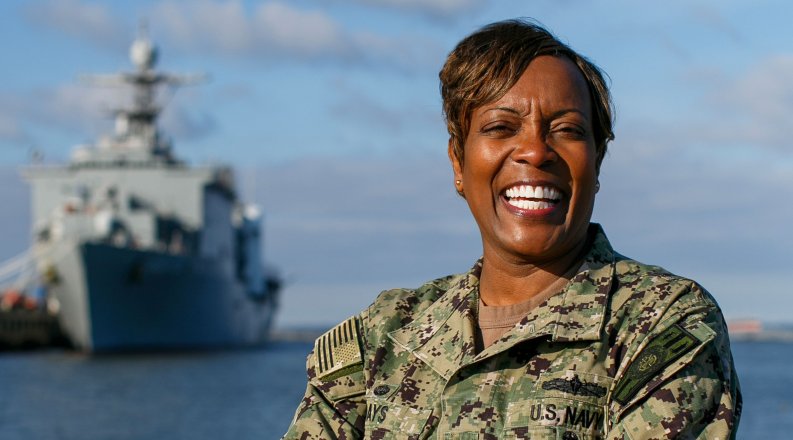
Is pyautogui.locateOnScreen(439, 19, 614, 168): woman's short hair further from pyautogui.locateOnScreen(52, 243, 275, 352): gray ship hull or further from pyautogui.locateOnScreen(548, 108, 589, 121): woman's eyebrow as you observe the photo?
pyautogui.locateOnScreen(52, 243, 275, 352): gray ship hull

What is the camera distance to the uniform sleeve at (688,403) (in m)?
1.59

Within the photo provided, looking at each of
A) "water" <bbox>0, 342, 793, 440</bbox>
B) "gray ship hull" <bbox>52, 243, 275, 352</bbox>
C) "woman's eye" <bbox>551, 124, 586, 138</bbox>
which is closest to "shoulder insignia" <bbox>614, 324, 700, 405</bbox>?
"woman's eye" <bbox>551, 124, 586, 138</bbox>

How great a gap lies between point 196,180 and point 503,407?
144 feet

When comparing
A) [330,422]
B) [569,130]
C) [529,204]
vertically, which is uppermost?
[569,130]

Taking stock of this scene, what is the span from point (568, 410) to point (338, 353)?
18.5 inches

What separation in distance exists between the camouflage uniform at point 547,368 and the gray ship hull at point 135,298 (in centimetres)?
3520

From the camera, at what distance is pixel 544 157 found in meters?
1.84

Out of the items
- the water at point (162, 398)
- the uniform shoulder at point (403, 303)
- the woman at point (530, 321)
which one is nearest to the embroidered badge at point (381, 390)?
the woman at point (530, 321)

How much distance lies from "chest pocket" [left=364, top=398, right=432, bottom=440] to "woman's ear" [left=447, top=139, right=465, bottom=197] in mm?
374

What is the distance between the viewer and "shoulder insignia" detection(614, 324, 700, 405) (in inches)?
63.0

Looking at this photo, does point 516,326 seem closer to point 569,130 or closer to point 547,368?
point 547,368

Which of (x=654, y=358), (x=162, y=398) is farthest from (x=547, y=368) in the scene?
(x=162, y=398)

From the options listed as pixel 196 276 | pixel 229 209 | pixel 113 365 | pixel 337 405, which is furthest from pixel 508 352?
pixel 229 209

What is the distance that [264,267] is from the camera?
61719 mm
